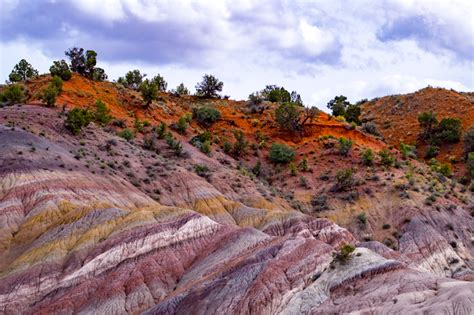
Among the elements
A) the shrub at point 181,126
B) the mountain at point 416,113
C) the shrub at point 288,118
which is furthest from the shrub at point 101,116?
the mountain at point 416,113

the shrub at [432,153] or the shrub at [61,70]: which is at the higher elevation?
the shrub at [61,70]

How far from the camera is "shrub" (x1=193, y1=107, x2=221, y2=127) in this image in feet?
252

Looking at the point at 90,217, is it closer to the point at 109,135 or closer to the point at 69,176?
the point at 69,176

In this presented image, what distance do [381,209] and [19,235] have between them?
34.1 m

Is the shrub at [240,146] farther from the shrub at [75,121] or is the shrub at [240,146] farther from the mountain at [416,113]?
the mountain at [416,113]

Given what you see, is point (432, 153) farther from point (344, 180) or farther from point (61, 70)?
point (61, 70)

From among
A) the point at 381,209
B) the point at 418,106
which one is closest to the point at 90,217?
the point at 381,209

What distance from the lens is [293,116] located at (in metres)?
75.6

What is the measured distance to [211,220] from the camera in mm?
35281

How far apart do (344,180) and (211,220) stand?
27.1 metres

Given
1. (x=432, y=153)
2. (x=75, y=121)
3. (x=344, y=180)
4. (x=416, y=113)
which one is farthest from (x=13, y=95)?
(x=416, y=113)

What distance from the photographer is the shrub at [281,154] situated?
220 feet

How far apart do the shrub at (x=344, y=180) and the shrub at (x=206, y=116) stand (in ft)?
74.9

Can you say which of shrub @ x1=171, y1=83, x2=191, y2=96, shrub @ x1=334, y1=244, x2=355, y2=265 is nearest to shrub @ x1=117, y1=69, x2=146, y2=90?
shrub @ x1=171, y1=83, x2=191, y2=96
